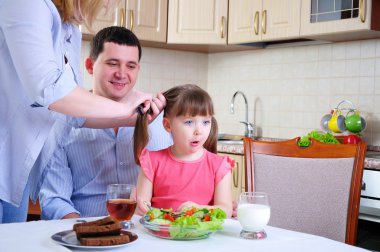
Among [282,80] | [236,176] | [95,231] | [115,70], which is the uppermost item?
[282,80]

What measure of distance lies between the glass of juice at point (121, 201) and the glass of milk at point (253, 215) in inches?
10.6

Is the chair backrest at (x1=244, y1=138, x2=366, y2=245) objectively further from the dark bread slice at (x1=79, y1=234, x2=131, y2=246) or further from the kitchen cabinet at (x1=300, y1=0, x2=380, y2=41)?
the kitchen cabinet at (x1=300, y1=0, x2=380, y2=41)

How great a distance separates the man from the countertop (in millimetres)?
1290

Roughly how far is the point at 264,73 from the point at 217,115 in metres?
0.58

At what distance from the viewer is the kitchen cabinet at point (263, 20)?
11.7 ft

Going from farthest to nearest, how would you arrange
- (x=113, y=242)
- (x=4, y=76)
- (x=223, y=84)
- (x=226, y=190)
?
(x=223, y=84), (x=226, y=190), (x=4, y=76), (x=113, y=242)

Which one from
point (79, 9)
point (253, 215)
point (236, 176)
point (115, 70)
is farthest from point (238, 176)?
point (253, 215)

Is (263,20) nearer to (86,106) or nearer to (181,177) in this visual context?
(181,177)

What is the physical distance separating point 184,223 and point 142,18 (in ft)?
9.25

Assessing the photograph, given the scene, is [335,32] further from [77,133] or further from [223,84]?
[77,133]

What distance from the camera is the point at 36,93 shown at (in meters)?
1.52

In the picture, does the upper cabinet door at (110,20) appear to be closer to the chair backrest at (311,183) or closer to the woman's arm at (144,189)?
Answer: the chair backrest at (311,183)

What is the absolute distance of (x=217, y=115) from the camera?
457cm

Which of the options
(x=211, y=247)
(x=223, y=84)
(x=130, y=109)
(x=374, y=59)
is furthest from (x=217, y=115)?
(x=211, y=247)
